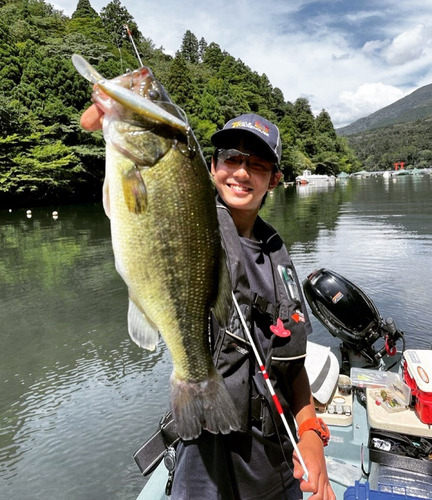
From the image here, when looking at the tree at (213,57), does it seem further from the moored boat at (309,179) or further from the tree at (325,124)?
the moored boat at (309,179)

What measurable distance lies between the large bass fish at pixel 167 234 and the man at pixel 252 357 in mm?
209

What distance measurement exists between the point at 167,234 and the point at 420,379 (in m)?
3.00

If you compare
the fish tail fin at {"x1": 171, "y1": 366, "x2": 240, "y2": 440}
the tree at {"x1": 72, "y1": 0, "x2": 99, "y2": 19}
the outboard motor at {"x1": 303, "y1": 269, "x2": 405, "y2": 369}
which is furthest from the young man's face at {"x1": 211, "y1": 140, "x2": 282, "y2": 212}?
the tree at {"x1": 72, "y1": 0, "x2": 99, "y2": 19}

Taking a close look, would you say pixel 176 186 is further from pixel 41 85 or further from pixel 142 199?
pixel 41 85

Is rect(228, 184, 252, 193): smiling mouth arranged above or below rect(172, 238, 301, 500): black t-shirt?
above

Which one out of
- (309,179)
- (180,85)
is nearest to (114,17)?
(180,85)

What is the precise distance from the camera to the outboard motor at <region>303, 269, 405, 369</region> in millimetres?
5277

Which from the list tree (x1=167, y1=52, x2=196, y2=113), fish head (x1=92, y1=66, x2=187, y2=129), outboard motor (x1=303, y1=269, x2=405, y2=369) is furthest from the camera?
tree (x1=167, y1=52, x2=196, y2=113)

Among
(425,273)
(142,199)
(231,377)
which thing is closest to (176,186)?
(142,199)

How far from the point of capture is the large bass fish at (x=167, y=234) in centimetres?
139

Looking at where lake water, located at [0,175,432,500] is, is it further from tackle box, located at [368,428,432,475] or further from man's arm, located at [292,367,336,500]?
man's arm, located at [292,367,336,500]

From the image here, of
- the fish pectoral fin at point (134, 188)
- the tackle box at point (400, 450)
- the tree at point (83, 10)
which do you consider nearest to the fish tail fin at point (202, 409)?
the fish pectoral fin at point (134, 188)

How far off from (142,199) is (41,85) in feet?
135

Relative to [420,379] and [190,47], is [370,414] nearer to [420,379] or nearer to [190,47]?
[420,379]
